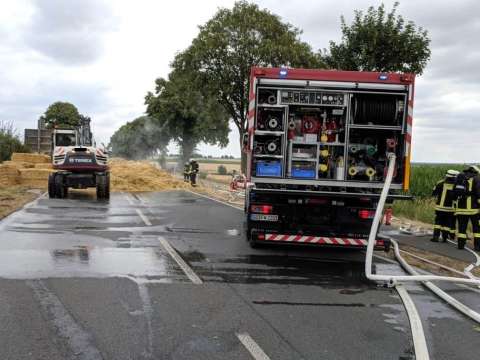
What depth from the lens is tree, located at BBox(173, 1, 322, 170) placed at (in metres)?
26.0

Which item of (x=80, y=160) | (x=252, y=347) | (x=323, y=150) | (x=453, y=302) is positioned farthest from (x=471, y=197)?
(x=80, y=160)

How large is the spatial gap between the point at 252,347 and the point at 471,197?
8.53 meters

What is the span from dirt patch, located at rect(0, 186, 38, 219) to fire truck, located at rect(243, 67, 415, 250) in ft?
24.2

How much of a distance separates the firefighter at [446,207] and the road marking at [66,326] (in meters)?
8.99

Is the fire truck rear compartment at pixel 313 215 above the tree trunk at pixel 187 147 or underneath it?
underneath

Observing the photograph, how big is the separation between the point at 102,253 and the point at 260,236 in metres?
2.66

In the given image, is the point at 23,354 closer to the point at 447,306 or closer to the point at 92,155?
the point at 447,306

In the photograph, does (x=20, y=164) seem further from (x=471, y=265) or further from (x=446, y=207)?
(x=471, y=265)

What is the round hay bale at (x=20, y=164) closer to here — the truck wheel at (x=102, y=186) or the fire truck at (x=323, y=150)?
the truck wheel at (x=102, y=186)

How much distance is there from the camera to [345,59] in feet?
65.8

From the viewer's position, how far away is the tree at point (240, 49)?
26.0 metres

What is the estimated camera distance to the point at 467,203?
11.8 m

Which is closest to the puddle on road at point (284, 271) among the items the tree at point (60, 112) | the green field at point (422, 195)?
the green field at point (422, 195)

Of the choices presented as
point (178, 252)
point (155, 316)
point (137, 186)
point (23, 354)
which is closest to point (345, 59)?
point (137, 186)
